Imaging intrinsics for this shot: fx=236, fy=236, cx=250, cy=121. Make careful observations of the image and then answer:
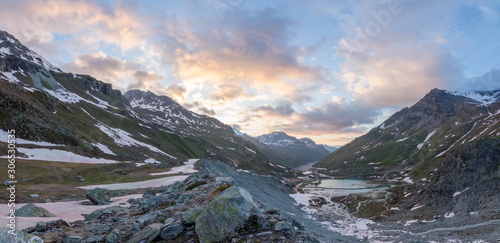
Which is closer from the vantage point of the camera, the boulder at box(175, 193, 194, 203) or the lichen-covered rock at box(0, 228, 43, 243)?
the lichen-covered rock at box(0, 228, 43, 243)

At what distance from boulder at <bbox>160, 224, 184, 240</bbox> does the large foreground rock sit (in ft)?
4.42

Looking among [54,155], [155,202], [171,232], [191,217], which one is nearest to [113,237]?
[171,232]

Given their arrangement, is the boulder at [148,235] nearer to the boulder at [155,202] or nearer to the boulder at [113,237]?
the boulder at [113,237]

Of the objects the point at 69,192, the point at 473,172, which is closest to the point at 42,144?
the point at 69,192

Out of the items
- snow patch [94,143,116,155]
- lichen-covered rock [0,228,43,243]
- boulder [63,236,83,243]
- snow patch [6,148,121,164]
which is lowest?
boulder [63,236,83,243]

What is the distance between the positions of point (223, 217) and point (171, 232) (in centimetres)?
303

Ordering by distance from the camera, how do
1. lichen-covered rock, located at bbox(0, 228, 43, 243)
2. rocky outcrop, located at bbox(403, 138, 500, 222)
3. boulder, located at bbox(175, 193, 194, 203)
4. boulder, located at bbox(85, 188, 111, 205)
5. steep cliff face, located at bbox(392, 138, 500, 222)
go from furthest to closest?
rocky outcrop, located at bbox(403, 138, 500, 222)
steep cliff face, located at bbox(392, 138, 500, 222)
boulder, located at bbox(85, 188, 111, 205)
boulder, located at bbox(175, 193, 194, 203)
lichen-covered rock, located at bbox(0, 228, 43, 243)

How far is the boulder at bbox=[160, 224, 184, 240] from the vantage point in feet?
40.3

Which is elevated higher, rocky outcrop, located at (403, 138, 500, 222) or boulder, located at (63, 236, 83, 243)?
boulder, located at (63, 236, 83, 243)

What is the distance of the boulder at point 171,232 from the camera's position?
12.3 metres

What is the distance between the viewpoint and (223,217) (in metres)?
11.9

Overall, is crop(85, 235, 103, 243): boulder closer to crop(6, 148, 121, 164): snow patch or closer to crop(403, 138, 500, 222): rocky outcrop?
crop(403, 138, 500, 222): rocky outcrop

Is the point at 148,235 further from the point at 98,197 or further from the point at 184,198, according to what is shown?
the point at 98,197

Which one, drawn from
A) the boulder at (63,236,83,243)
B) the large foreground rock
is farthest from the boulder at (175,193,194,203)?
the large foreground rock
